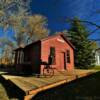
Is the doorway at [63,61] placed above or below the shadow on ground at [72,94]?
above

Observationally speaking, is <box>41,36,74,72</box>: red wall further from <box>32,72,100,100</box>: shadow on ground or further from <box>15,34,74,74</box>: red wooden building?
<box>32,72,100,100</box>: shadow on ground

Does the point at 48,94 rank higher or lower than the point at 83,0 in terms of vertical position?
lower

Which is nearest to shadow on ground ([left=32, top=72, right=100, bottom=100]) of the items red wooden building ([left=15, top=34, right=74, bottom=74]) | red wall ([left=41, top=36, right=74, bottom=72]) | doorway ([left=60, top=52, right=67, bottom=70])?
red wooden building ([left=15, top=34, right=74, bottom=74])

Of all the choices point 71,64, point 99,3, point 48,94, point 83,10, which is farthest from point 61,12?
point 71,64

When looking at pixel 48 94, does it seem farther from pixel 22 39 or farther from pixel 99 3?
pixel 22 39

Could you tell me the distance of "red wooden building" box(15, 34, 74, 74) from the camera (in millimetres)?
17547

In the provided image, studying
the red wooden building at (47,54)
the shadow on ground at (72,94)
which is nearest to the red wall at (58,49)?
the red wooden building at (47,54)

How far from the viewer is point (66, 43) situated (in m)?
20.3

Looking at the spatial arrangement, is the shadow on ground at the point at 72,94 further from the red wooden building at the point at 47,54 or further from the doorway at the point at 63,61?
the doorway at the point at 63,61

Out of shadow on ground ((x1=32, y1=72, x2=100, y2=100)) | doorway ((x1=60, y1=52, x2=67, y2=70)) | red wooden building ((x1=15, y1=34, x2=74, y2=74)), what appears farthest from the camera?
doorway ((x1=60, y1=52, x2=67, y2=70))

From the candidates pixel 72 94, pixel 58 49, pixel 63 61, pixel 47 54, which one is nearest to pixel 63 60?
pixel 63 61

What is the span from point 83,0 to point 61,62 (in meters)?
14.0

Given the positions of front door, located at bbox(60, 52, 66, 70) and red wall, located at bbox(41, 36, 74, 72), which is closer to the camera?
red wall, located at bbox(41, 36, 74, 72)

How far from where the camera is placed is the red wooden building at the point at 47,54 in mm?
17547
